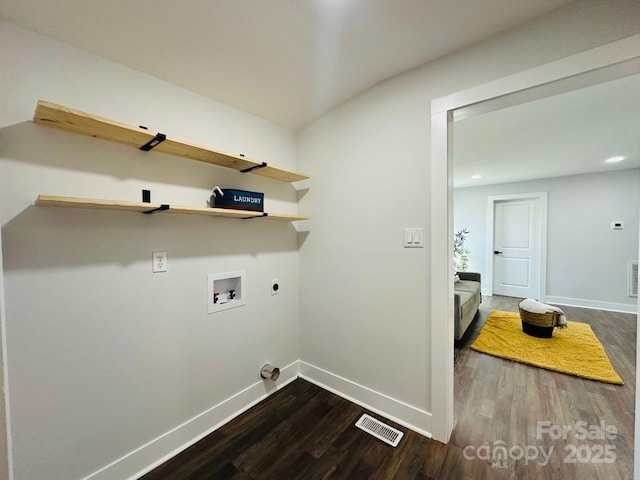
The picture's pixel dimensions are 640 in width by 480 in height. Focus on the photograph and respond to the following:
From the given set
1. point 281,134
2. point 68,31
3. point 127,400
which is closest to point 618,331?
point 281,134

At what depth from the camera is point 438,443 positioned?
155cm

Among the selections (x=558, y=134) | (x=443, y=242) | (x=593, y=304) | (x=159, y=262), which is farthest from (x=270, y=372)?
(x=593, y=304)

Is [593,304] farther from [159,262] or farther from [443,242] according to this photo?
[159,262]

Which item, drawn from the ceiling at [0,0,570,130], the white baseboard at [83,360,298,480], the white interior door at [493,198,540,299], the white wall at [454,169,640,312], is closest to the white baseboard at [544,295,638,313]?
the white wall at [454,169,640,312]

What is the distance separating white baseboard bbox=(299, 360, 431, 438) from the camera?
165cm

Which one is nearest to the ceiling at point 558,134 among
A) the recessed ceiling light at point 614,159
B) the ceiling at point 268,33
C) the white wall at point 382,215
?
the recessed ceiling light at point 614,159

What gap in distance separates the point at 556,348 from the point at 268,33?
4055 mm

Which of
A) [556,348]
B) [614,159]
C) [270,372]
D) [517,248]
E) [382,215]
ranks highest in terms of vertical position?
[614,159]

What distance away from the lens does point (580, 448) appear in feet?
5.09

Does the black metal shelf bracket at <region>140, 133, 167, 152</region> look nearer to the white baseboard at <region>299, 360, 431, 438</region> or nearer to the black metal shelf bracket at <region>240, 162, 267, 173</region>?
the black metal shelf bracket at <region>240, 162, 267, 173</region>

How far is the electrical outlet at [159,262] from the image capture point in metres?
1.49

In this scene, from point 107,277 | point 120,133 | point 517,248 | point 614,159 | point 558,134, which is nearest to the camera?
point 120,133

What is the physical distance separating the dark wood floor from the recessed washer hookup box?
60.7 inches

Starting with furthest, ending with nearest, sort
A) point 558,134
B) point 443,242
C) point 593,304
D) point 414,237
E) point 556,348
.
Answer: point 593,304
point 556,348
point 558,134
point 414,237
point 443,242
